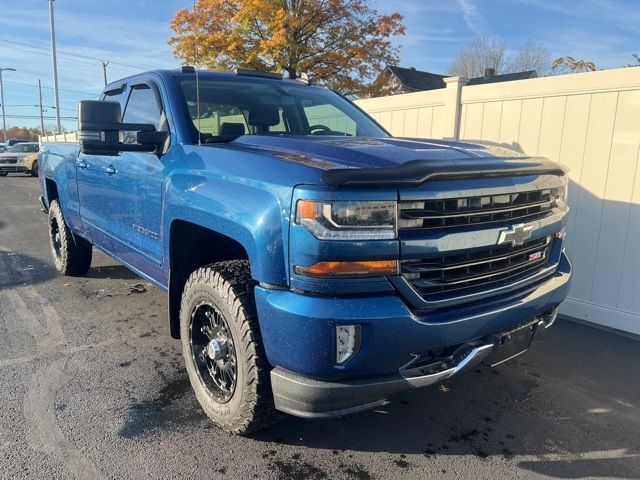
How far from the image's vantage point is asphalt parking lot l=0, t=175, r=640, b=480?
252 centimetres

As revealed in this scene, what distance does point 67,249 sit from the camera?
557 cm

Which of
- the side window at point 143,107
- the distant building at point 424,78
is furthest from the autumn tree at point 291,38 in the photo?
the side window at point 143,107

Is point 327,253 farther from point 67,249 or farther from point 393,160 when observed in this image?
point 67,249

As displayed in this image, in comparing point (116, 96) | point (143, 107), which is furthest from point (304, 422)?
point (116, 96)

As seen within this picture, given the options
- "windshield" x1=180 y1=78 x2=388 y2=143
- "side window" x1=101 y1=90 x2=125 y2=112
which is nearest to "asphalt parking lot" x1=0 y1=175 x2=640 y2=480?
"windshield" x1=180 y1=78 x2=388 y2=143

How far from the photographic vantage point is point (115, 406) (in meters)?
3.04

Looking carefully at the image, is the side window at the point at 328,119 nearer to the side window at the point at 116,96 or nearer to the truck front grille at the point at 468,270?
the side window at the point at 116,96

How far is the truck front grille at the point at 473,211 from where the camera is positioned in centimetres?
217

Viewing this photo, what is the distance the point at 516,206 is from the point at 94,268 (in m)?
5.36

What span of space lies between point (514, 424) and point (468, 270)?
3.85ft

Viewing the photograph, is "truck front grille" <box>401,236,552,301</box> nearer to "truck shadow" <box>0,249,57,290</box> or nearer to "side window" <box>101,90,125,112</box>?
"side window" <box>101,90,125,112</box>

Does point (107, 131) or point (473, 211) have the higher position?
point (107, 131)

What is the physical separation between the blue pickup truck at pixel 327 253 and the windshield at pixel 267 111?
24 millimetres

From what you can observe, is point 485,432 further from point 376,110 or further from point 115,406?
point 376,110
